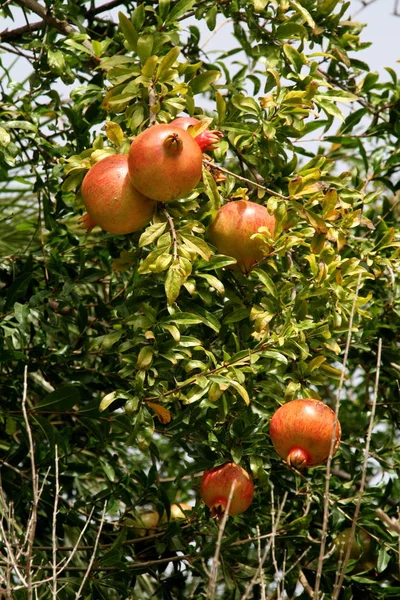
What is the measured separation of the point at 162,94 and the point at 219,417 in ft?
2.08

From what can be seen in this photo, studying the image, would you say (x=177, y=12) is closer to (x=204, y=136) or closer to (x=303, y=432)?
(x=204, y=136)

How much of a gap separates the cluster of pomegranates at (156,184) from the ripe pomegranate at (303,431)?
12.5 inches

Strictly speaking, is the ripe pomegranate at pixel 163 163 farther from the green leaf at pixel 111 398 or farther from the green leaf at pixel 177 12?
the green leaf at pixel 177 12

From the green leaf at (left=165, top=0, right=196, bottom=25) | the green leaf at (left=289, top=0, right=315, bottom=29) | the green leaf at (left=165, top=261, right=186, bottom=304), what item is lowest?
the green leaf at (left=165, top=261, right=186, bottom=304)

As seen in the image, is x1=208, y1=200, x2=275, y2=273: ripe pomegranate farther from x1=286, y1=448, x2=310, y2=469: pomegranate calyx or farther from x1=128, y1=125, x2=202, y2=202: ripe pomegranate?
x1=286, y1=448, x2=310, y2=469: pomegranate calyx

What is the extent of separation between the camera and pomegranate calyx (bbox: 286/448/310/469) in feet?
5.62

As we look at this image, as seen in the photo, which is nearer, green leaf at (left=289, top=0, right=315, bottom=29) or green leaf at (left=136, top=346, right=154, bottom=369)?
green leaf at (left=136, top=346, right=154, bottom=369)

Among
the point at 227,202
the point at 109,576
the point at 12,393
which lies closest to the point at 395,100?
the point at 227,202

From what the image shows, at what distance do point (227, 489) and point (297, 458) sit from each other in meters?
0.20

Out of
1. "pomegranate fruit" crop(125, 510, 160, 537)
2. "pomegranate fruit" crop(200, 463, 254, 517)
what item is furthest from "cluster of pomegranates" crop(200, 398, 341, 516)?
"pomegranate fruit" crop(125, 510, 160, 537)

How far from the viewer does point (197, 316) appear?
1.77 meters

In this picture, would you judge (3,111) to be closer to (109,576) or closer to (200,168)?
(200,168)

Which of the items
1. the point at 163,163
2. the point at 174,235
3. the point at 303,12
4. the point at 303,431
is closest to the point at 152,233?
the point at 174,235

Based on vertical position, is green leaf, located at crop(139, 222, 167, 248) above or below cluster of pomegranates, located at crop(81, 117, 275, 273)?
below
